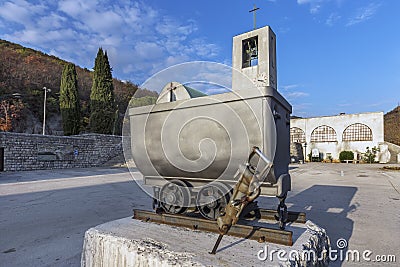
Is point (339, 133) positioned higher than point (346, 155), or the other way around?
point (339, 133)

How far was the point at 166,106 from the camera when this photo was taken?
171cm

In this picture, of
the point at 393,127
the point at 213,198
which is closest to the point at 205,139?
the point at 213,198

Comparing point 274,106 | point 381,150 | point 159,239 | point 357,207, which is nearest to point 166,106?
point 274,106

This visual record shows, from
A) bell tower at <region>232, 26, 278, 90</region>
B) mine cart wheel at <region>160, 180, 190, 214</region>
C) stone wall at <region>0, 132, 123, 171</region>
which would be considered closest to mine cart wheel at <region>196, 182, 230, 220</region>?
mine cart wheel at <region>160, 180, 190, 214</region>

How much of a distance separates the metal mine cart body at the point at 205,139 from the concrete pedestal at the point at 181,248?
278 mm

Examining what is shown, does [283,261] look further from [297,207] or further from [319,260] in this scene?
[297,207]

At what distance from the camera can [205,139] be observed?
155cm

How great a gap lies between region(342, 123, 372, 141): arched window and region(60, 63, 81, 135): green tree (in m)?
23.8

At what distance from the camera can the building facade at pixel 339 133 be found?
842 inches

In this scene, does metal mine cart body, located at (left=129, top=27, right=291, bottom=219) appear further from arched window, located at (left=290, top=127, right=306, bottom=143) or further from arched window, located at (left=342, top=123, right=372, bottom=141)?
arched window, located at (left=290, top=127, right=306, bottom=143)

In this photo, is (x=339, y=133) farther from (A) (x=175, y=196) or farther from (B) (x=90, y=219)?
(A) (x=175, y=196)

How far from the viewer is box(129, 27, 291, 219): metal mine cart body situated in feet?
4.60

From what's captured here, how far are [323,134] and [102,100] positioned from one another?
2102cm

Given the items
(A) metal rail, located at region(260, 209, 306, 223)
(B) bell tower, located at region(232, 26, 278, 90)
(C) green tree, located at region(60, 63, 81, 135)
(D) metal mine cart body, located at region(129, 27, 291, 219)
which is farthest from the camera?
(C) green tree, located at region(60, 63, 81, 135)
